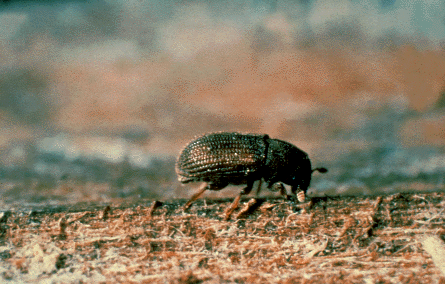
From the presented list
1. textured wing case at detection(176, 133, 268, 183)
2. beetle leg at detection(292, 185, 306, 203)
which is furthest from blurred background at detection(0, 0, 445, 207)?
beetle leg at detection(292, 185, 306, 203)

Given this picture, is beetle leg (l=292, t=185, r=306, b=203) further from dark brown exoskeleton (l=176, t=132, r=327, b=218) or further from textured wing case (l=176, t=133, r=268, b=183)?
textured wing case (l=176, t=133, r=268, b=183)

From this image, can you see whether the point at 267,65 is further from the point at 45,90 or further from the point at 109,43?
the point at 45,90

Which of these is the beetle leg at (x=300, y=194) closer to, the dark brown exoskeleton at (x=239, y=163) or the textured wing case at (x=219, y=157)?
the dark brown exoskeleton at (x=239, y=163)

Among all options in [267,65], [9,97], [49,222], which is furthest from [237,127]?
[9,97]

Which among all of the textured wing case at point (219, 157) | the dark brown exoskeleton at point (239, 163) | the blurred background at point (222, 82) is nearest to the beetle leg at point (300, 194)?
the dark brown exoskeleton at point (239, 163)

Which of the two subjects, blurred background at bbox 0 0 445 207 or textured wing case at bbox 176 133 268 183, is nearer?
textured wing case at bbox 176 133 268 183

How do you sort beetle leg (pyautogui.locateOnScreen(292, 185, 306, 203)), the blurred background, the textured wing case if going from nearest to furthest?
beetle leg (pyautogui.locateOnScreen(292, 185, 306, 203)) < the textured wing case < the blurred background
